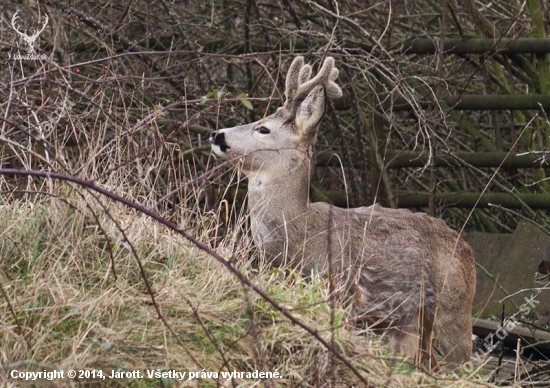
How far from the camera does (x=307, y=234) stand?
19.5ft

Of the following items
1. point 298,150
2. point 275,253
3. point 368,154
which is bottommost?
point 368,154

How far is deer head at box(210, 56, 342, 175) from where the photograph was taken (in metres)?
6.14

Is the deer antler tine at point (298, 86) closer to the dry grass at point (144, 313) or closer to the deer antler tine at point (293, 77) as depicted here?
the deer antler tine at point (293, 77)

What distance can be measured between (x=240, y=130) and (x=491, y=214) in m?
4.77

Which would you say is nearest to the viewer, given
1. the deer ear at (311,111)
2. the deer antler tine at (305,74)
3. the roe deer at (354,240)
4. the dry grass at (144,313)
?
the dry grass at (144,313)

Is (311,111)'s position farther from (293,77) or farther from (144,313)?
(144,313)

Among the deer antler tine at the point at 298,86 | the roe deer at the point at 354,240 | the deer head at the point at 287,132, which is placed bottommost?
the roe deer at the point at 354,240

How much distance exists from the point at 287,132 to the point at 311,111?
20 cm

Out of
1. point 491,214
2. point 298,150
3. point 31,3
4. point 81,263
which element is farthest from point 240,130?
point 491,214

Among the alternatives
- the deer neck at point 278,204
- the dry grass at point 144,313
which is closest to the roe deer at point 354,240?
the deer neck at point 278,204

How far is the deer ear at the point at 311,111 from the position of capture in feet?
20.5

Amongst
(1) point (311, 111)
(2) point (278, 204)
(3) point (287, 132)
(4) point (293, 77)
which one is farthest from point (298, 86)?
(2) point (278, 204)

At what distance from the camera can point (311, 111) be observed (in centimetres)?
627

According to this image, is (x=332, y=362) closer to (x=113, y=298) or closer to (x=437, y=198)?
(x=113, y=298)
